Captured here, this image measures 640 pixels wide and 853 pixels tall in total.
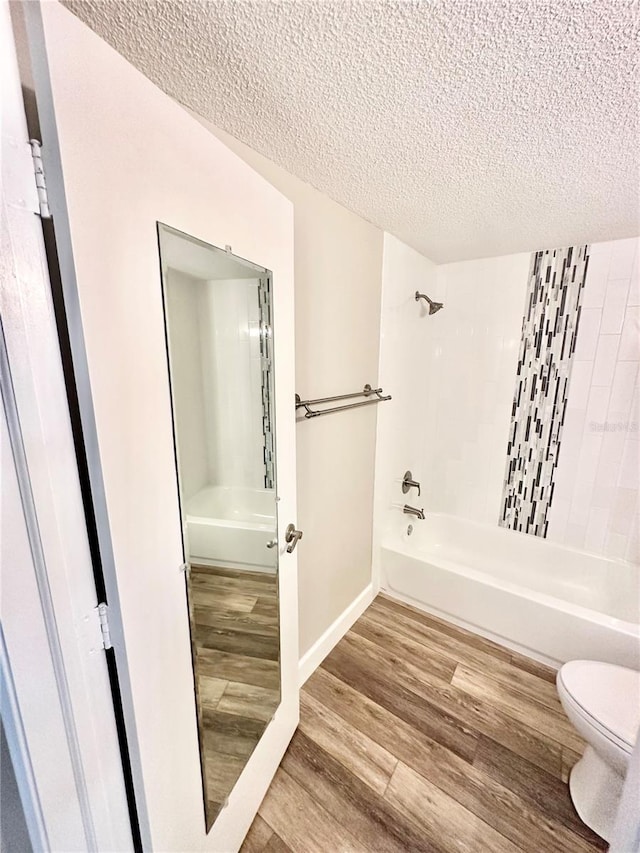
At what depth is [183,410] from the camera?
85cm

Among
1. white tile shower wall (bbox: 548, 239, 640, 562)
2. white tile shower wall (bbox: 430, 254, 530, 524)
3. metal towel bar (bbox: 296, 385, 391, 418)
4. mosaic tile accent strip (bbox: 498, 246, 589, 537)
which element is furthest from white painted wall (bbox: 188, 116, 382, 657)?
white tile shower wall (bbox: 548, 239, 640, 562)

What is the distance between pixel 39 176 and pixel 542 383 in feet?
8.73

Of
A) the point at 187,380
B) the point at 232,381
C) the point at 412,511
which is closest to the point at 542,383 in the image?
the point at 412,511

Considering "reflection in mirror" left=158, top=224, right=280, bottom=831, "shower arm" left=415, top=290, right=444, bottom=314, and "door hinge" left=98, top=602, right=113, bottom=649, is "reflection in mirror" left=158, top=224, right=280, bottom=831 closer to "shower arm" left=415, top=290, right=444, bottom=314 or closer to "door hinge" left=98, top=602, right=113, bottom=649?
"door hinge" left=98, top=602, right=113, bottom=649

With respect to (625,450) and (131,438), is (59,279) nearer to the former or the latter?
(131,438)

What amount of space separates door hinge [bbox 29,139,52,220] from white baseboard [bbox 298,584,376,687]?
6.14ft

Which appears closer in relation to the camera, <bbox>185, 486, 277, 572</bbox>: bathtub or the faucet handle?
<bbox>185, 486, 277, 572</bbox>: bathtub

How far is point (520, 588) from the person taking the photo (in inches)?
78.2

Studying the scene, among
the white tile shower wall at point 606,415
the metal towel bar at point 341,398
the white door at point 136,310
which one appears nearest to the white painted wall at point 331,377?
the metal towel bar at point 341,398

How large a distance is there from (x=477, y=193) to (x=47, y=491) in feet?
5.83

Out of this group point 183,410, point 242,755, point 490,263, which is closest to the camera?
point 183,410

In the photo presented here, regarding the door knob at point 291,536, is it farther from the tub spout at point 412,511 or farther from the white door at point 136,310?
the tub spout at point 412,511

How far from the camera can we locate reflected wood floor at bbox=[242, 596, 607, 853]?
120 centimetres

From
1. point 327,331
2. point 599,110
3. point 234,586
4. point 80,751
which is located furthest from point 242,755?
point 599,110
